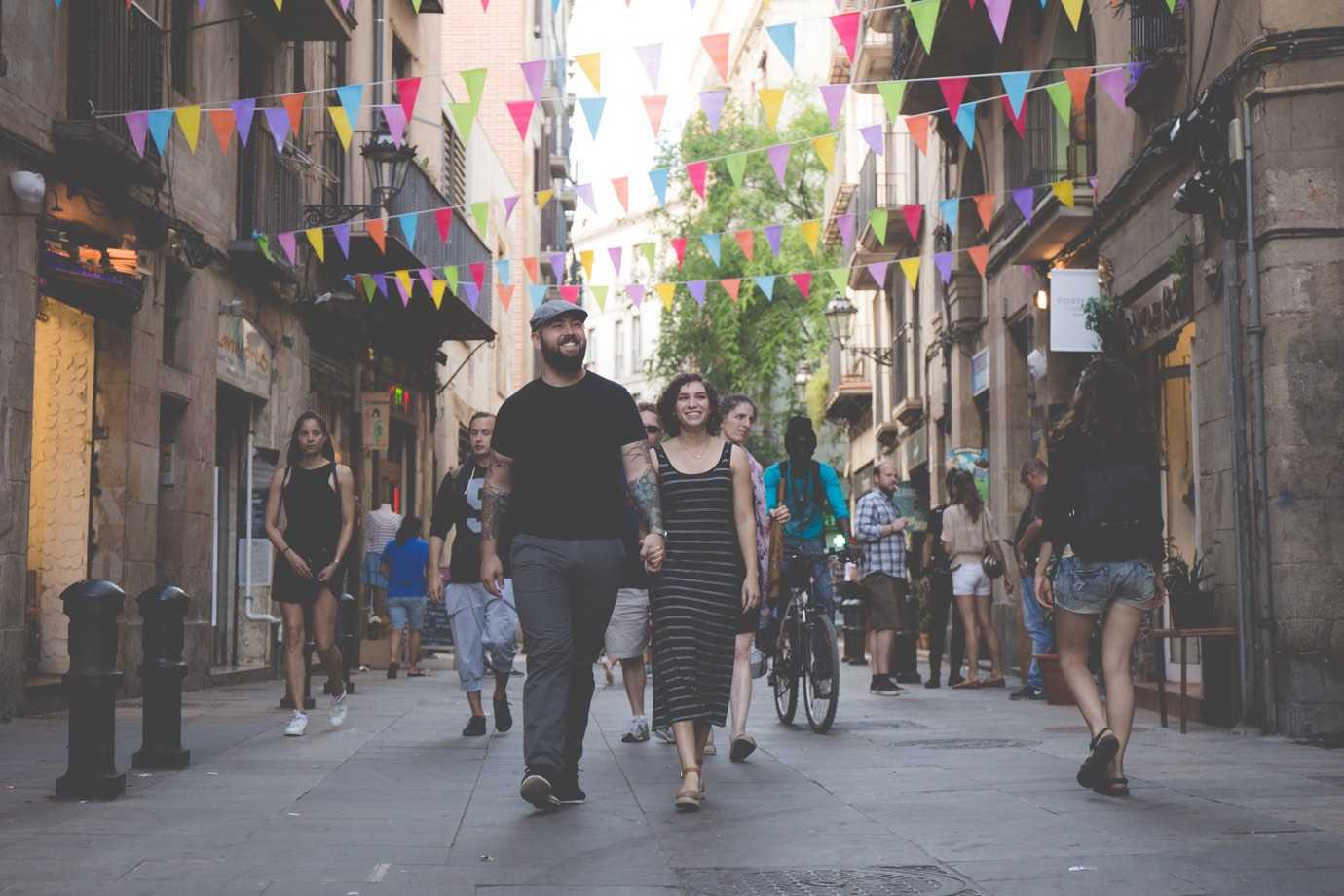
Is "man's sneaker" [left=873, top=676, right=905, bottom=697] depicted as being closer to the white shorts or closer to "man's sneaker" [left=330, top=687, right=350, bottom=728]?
the white shorts

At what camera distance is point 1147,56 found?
42.9 ft

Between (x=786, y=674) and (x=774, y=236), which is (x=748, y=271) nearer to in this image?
(x=774, y=236)

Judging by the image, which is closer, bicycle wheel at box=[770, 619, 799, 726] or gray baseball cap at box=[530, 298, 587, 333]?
gray baseball cap at box=[530, 298, 587, 333]

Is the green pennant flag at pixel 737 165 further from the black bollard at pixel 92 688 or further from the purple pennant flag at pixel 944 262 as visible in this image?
the black bollard at pixel 92 688

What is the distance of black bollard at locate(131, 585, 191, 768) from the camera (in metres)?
7.92

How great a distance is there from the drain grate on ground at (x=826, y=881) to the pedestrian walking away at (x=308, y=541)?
5.07 meters

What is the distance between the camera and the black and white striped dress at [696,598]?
709 centimetres

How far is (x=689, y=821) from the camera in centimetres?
640

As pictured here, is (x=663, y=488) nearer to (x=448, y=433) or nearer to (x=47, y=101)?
(x=47, y=101)

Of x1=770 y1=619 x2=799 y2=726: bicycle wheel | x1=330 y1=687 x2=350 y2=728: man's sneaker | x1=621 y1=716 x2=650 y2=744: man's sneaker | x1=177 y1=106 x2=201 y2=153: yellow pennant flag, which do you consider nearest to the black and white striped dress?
x1=621 y1=716 x2=650 y2=744: man's sneaker

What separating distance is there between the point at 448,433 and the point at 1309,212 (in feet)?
72.5

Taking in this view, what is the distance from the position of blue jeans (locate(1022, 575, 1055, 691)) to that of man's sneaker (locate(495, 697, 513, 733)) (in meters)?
5.22

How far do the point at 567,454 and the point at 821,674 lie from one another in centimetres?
382

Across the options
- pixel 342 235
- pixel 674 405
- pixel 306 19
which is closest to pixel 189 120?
pixel 342 235
